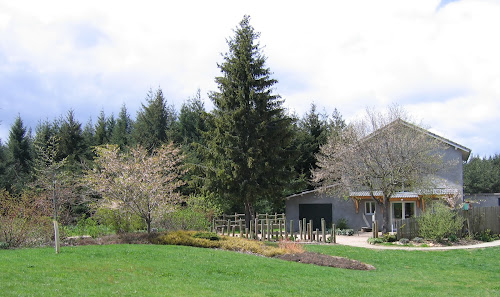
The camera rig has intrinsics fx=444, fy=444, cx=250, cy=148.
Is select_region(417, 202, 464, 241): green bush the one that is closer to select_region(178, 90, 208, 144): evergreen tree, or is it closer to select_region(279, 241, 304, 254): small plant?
select_region(279, 241, 304, 254): small plant

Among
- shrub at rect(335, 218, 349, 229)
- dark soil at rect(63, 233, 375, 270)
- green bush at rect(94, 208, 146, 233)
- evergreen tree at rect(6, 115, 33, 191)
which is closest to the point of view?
dark soil at rect(63, 233, 375, 270)

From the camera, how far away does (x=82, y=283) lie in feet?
31.2

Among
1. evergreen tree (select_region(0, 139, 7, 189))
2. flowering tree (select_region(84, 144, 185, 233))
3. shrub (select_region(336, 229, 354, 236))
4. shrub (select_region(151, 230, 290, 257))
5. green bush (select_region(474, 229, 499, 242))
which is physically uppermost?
evergreen tree (select_region(0, 139, 7, 189))

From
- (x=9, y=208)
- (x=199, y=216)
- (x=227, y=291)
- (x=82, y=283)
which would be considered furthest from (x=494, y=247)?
(x=9, y=208)

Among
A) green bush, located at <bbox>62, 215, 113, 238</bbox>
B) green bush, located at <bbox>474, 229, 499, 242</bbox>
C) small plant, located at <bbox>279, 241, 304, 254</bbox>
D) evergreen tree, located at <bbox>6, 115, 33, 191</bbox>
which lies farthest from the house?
evergreen tree, located at <bbox>6, 115, 33, 191</bbox>

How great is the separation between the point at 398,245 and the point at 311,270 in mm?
11336

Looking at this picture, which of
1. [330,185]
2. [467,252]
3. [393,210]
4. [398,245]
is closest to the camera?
[467,252]

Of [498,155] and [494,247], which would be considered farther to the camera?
[498,155]

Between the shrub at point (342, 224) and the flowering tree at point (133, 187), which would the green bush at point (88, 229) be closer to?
the flowering tree at point (133, 187)

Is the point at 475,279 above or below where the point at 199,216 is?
below

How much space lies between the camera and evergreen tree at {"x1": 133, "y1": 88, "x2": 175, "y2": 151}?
4169cm

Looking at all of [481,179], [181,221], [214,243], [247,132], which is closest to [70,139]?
[247,132]

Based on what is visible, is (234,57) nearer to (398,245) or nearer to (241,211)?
(241,211)

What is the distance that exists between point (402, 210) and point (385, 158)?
8191 millimetres
